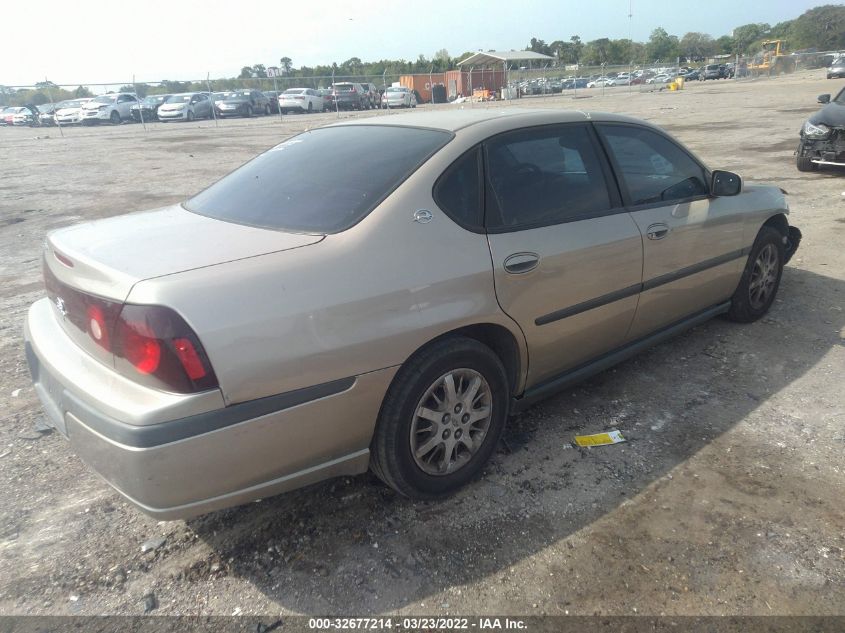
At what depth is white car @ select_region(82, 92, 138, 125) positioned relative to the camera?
1252 inches

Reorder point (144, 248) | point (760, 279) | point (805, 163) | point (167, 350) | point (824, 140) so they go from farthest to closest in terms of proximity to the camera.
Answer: point (805, 163) → point (824, 140) → point (760, 279) → point (144, 248) → point (167, 350)

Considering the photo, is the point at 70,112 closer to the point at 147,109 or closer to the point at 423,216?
the point at 147,109

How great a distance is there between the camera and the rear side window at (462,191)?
280 cm

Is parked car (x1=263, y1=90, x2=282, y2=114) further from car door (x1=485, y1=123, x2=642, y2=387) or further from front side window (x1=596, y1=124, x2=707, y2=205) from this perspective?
car door (x1=485, y1=123, x2=642, y2=387)

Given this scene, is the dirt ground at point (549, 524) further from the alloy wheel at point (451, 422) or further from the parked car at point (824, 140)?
the parked car at point (824, 140)

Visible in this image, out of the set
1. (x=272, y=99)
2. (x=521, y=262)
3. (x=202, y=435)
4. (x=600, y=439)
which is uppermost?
(x=272, y=99)

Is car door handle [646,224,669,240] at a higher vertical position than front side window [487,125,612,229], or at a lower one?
lower

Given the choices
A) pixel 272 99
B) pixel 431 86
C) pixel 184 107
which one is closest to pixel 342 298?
pixel 184 107

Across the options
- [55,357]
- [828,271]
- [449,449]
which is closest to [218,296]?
[55,357]

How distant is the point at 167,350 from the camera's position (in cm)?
209

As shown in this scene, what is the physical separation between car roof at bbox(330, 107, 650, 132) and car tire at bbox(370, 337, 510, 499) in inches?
44.6

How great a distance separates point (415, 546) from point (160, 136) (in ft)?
80.9

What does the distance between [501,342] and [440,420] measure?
0.50 meters

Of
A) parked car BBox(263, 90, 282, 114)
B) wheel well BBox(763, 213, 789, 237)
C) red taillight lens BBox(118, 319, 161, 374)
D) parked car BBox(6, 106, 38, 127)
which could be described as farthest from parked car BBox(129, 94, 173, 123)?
red taillight lens BBox(118, 319, 161, 374)
